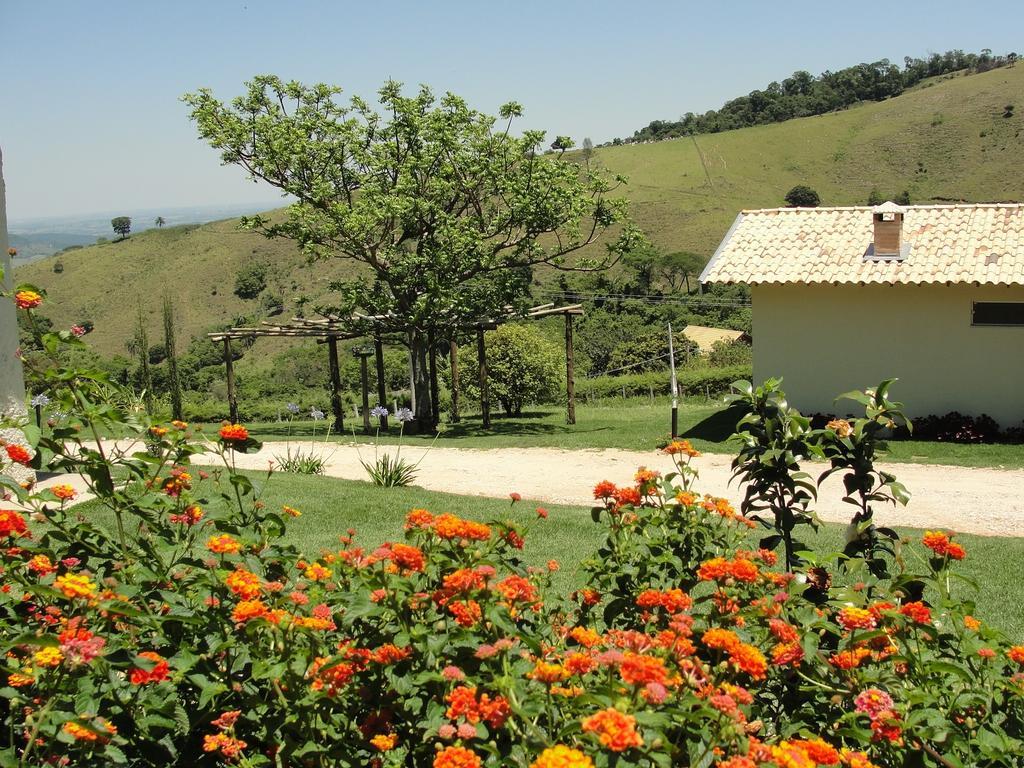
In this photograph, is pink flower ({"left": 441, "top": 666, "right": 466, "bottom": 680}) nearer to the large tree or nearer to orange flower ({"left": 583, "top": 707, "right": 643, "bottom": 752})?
orange flower ({"left": 583, "top": 707, "right": 643, "bottom": 752})

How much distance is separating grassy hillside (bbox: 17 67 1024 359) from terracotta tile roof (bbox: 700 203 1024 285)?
125 feet

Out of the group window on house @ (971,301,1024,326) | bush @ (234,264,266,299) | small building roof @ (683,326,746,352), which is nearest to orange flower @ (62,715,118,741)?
window on house @ (971,301,1024,326)

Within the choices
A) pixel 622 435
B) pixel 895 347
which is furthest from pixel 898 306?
pixel 622 435

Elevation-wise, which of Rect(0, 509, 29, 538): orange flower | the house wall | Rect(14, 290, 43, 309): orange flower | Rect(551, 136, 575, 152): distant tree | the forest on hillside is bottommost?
the house wall

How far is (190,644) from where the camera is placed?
9.01ft

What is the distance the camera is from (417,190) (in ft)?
58.6

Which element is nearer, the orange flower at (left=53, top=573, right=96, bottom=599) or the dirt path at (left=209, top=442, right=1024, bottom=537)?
the orange flower at (left=53, top=573, right=96, bottom=599)

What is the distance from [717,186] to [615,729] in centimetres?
6939

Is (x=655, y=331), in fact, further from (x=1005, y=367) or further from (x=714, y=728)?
(x=714, y=728)

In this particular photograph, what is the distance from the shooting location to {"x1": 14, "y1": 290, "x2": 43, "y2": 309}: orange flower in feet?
10.8

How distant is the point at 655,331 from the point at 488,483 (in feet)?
91.6

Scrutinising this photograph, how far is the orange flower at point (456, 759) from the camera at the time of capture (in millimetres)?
1870

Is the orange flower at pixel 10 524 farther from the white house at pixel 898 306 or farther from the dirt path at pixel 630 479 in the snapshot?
the white house at pixel 898 306

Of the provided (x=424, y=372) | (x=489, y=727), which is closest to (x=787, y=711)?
(x=489, y=727)
